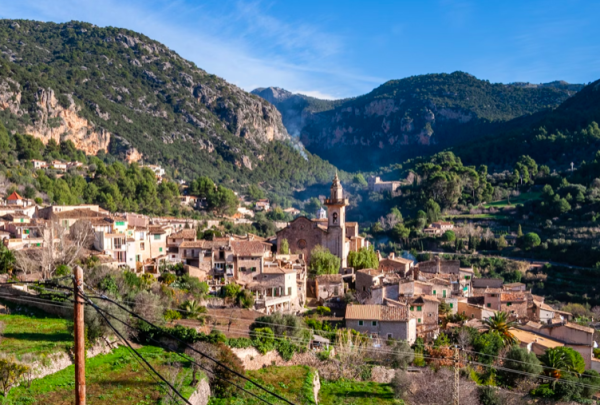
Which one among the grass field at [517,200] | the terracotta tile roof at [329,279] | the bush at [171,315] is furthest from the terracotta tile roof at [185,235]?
the grass field at [517,200]

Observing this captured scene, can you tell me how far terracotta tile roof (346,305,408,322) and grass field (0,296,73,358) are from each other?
12.9 metres

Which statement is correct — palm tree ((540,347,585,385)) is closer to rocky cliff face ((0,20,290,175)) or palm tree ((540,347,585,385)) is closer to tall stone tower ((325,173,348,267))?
tall stone tower ((325,173,348,267))

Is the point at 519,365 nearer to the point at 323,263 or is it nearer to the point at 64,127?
the point at 323,263

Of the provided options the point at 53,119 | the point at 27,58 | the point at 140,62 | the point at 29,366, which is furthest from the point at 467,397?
the point at 140,62

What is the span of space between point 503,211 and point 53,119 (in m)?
58.6

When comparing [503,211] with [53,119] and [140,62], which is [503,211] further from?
[140,62]

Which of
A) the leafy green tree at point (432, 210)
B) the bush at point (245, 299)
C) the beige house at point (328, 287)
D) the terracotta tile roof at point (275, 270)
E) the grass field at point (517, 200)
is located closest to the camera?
the bush at point (245, 299)

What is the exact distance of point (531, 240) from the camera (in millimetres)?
52625

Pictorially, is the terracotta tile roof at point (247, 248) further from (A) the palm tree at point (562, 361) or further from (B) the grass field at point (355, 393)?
(A) the palm tree at point (562, 361)

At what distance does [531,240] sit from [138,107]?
225 feet

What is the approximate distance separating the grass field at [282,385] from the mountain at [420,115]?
11132 cm

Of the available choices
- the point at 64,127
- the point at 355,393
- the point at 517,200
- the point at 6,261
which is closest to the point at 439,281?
the point at 355,393

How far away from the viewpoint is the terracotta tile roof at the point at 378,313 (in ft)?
83.8

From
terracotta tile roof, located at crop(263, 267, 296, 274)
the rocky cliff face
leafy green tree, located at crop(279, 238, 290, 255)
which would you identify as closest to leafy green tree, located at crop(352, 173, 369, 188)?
the rocky cliff face
